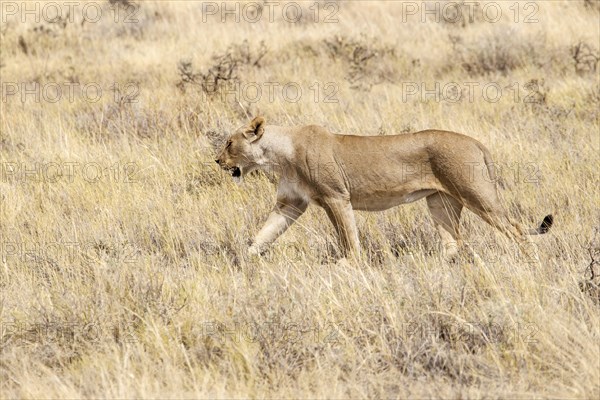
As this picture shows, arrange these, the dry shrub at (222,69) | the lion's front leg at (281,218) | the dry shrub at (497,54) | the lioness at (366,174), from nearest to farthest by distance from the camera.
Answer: the lioness at (366,174)
the lion's front leg at (281,218)
the dry shrub at (222,69)
the dry shrub at (497,54)

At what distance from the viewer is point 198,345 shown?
4785 millimetres

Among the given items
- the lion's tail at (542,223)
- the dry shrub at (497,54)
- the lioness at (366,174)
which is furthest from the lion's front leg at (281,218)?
the dry shrub at (497,54)

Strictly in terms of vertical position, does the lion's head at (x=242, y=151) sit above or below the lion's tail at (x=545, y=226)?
above

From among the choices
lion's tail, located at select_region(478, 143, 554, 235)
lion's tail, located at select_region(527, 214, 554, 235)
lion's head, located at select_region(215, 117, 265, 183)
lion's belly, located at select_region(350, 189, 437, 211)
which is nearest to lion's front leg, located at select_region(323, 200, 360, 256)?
lion's belly, located at select_region(350, 189, 437, 211)

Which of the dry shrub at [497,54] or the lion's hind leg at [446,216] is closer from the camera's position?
the lion's hind leg at [446,216]

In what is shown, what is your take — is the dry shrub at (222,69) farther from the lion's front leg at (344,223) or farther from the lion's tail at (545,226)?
the lion's tail at (545,226)

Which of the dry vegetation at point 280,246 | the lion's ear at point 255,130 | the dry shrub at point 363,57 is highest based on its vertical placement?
the lion's ear at point 255,130

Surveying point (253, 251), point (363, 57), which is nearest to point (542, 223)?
point (253, 251)

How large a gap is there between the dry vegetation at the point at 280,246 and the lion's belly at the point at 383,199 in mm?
310

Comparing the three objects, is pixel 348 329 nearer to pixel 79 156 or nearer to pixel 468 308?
pixel 468 308

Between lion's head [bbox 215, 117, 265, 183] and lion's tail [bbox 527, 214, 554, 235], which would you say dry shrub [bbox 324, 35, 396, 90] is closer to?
lion's head [bbox 215, 117, 265, 183]

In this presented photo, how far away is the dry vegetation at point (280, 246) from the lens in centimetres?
457

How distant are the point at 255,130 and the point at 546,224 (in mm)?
2314

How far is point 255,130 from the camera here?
22.5 feet
